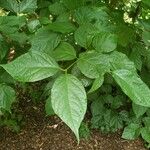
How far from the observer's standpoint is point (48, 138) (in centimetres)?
298

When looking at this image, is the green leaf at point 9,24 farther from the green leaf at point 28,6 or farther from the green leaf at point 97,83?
the green leaf at point 97,83

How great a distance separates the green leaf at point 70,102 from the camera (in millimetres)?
893

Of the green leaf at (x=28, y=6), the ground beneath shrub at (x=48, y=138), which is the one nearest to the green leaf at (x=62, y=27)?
the green leaf at (x=28, y=6)

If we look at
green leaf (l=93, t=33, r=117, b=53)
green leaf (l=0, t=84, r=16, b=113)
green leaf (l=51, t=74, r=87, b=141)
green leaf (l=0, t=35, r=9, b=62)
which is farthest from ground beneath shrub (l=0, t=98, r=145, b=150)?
green leaf (l=51, t=74, r=87, b=141)

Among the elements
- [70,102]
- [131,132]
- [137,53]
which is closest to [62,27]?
[70,102]

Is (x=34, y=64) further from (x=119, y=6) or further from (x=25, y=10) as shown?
(x=119, y=6)

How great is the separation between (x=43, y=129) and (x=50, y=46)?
1908mm

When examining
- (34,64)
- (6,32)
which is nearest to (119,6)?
(6,32)

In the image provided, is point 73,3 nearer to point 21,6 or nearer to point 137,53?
point 21,6

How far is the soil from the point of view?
2914 mm

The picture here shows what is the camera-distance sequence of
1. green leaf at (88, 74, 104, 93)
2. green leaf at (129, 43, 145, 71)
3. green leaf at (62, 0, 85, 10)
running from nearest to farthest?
green leaf at (88, 74, 104, 93) → green leaf at (62, 0, 85, 10) → green leaf at (129, 43, 145, 71)

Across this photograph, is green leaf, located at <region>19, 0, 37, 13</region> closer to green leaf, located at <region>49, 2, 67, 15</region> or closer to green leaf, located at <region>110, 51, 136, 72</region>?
green leaf, located at <region>49, 2, 67, 15</region>

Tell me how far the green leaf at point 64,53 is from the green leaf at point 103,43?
0.08 meters

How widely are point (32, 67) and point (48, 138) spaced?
2.07m
